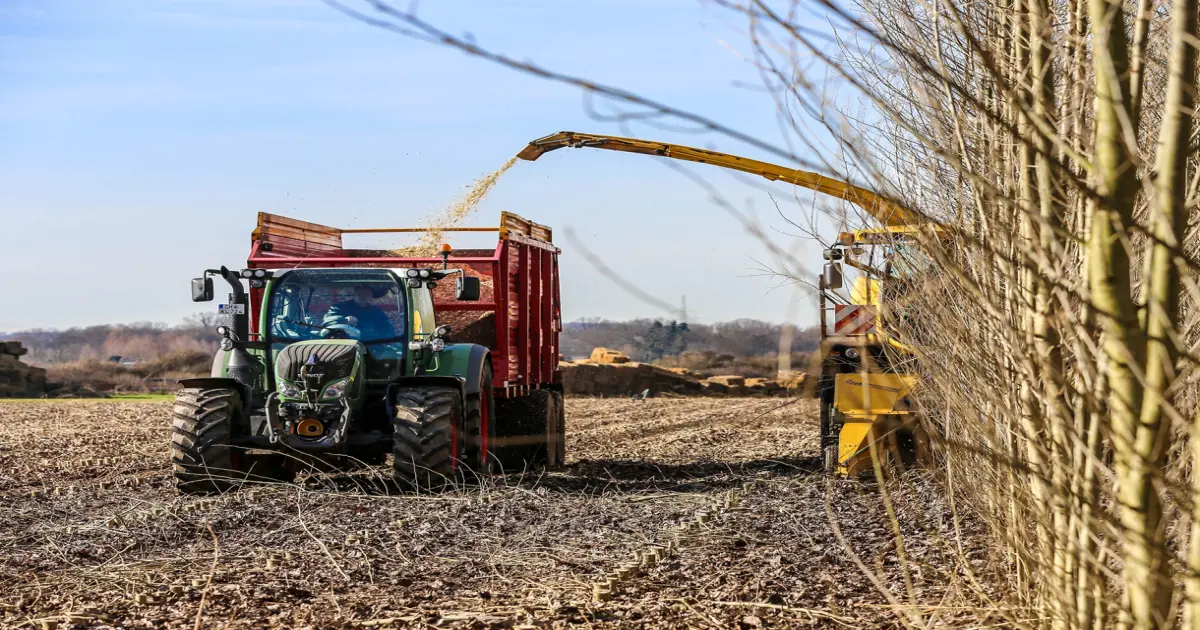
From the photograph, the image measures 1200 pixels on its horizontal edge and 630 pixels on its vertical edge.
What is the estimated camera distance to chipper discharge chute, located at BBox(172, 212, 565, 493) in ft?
30.8

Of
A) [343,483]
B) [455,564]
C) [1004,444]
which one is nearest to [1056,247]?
[1004,444]

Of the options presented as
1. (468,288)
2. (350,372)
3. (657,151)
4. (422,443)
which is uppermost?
(657,151)

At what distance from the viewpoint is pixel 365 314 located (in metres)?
10.3

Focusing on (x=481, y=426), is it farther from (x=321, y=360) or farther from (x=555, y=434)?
(x=555, y=434)

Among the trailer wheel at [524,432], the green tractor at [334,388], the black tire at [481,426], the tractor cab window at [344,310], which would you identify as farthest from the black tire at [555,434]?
the tractor cab window at [344,310]

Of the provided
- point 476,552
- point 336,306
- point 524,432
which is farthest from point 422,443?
point 524,432

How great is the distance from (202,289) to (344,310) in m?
1.08

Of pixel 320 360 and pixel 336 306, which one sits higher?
pixel 336 306

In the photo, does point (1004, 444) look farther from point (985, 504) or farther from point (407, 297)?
point (407, 297)

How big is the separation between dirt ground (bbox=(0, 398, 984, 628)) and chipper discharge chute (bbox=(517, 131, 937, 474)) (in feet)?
1.39

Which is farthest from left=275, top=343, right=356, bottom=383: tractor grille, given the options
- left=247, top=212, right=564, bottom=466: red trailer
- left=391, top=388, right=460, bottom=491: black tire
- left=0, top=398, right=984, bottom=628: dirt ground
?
left=247, top=212, right=564, bottom=466: red trailer

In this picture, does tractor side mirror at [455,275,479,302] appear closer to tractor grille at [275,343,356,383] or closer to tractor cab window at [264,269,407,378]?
tractor cab window at [264,269,407,378]

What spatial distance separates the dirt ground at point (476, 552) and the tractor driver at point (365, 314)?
1.17 metres

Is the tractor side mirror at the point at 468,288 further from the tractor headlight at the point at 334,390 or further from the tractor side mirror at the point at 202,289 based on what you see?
the tractor side mirror at the point at 202,289
